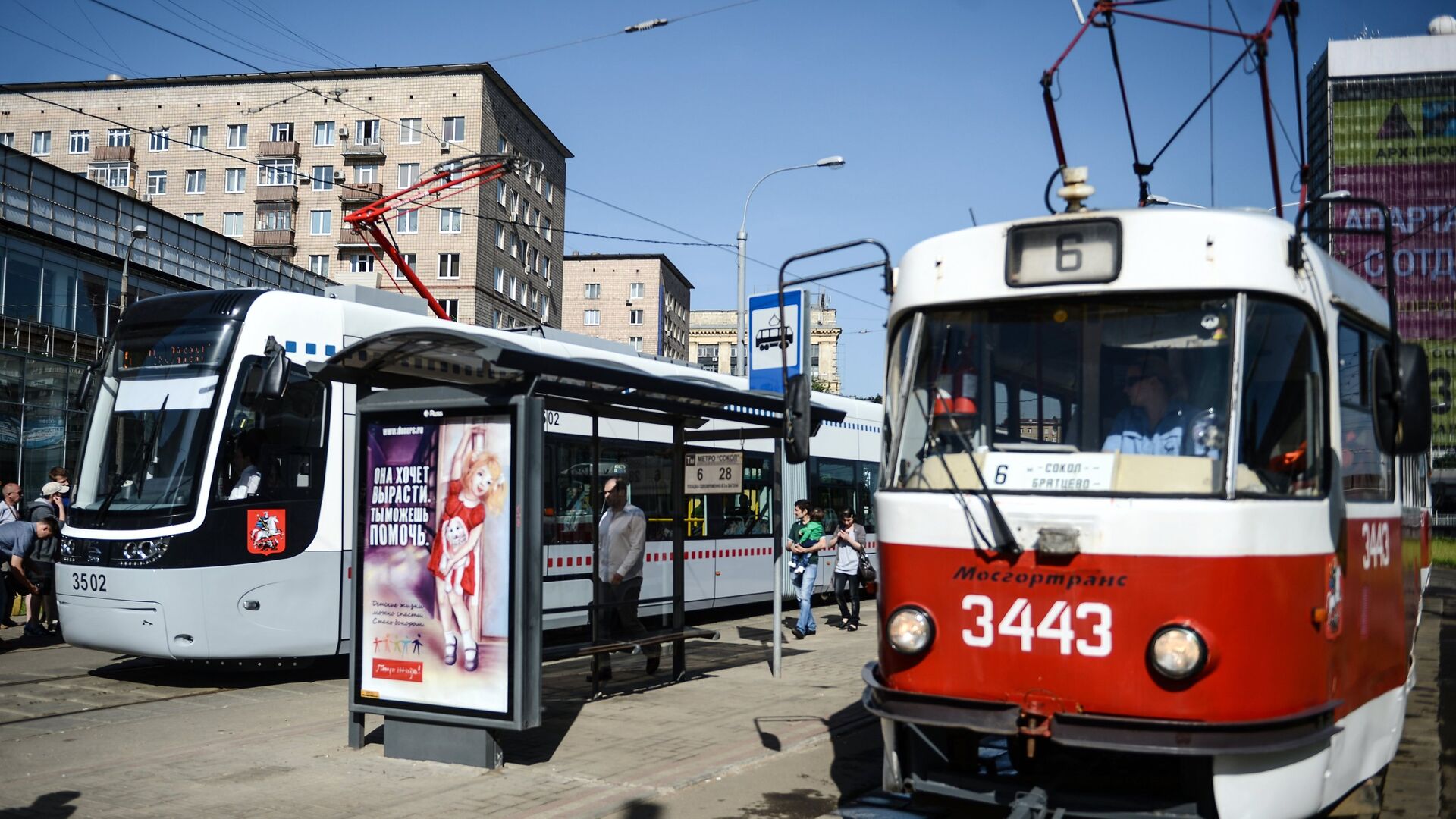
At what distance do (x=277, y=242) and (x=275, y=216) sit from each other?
1449 mm

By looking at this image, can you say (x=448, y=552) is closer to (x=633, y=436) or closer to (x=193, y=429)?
(x=193, y=429)

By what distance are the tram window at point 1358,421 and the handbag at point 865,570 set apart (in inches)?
484

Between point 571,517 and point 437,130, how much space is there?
50481mm

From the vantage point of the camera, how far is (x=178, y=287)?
33938 mm

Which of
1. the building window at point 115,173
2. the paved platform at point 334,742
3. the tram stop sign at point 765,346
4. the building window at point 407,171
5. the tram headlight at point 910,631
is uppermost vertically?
the building window at point 115,173

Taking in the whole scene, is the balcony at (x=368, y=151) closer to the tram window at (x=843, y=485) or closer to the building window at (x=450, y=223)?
the building window at (x=450, y=223)

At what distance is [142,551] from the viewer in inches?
442

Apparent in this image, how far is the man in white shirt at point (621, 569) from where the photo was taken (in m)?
11.5

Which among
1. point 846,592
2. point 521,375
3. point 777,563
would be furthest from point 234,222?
point 521,375

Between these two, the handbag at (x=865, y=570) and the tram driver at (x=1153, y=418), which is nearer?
the tram driver at (x=1153, y=418)

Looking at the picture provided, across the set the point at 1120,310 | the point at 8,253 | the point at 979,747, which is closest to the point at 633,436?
the point at 979,747

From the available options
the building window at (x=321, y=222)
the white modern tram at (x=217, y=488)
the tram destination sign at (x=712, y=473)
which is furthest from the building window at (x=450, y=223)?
the tram destination sign at (x=712, y=473)

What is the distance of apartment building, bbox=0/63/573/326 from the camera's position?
60500mm

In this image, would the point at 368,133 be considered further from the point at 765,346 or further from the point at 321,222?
the point at 765,346
